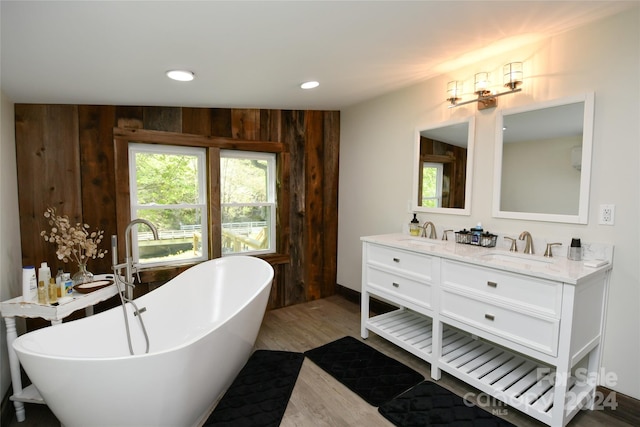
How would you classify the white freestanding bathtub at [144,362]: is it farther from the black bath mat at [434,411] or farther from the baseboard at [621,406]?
the baseboard at [621,406]

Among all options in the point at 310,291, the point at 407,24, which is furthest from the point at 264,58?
the point at 310,291

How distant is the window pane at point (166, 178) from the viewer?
9.54ft

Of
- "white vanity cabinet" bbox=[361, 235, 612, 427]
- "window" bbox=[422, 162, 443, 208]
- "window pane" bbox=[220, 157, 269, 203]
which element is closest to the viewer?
"white vanity cabinet" bbox=[361, 235, 612, 427]

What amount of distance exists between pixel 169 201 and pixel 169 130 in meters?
0.66

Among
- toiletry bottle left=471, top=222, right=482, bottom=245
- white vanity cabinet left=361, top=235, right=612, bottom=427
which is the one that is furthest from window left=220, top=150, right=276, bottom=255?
toiletry bottle left=471, top=222, right=482, bottom=245

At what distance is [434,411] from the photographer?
6.24 ft

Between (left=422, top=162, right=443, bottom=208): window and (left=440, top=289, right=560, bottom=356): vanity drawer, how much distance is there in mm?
964

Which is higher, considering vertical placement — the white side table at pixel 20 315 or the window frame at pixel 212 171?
the window frame at pixel 212 171

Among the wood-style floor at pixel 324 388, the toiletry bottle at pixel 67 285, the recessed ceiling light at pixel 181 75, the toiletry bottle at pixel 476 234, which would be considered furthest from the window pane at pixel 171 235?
the toiletry bottle at pixel 476 234

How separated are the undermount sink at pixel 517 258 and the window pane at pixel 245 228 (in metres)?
2.32

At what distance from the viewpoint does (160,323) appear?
232cm

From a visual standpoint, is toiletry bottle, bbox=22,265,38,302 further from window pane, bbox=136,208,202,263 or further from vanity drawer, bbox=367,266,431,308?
vanity drawer, bbox=367,266,431,308

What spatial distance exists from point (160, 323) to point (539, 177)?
286 cm

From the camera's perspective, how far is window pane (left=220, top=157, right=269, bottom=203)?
335 cm
